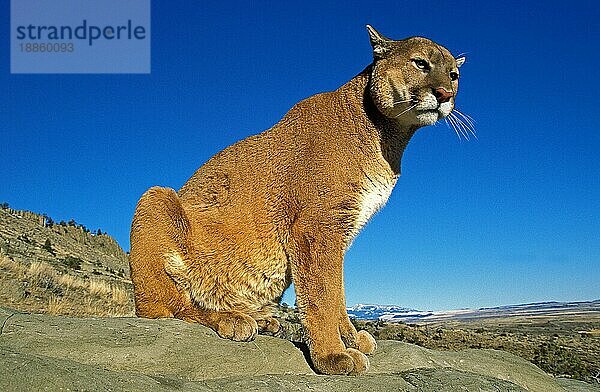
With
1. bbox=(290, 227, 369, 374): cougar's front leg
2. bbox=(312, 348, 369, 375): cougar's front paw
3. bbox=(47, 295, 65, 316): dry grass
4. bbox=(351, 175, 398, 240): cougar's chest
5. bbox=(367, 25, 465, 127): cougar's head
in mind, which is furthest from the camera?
bbox=(47, 295, 65, 316): dry grass

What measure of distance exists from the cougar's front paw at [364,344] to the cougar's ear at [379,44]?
382 centimetres

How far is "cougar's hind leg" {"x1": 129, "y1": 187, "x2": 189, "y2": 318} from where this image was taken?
25.5 ft

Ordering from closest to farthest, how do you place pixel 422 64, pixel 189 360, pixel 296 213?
1. pixel 189 360
2. pixel 296 213
3. pixel 422 64

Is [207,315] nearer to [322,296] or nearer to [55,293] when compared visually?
[322,296]

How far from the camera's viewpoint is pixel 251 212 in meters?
7.61

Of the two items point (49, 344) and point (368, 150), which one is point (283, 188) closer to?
point (368, 150)

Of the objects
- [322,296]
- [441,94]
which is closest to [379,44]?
[441,94]

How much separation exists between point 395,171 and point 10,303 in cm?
1200

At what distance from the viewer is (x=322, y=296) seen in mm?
7125

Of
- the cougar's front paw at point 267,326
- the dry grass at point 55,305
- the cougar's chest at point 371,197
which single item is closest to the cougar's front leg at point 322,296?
the cougar's chest at point 371,197

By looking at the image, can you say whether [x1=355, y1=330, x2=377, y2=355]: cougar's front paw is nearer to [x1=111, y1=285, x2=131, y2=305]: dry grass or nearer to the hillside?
the hillside

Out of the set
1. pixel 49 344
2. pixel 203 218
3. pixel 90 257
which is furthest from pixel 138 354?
pixel 90 257

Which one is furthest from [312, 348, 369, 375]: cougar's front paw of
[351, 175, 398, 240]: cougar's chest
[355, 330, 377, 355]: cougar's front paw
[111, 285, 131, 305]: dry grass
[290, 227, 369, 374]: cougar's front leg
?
[111, 285, 131, 305]: dry grass

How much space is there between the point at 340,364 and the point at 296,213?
→ 1.86 m
